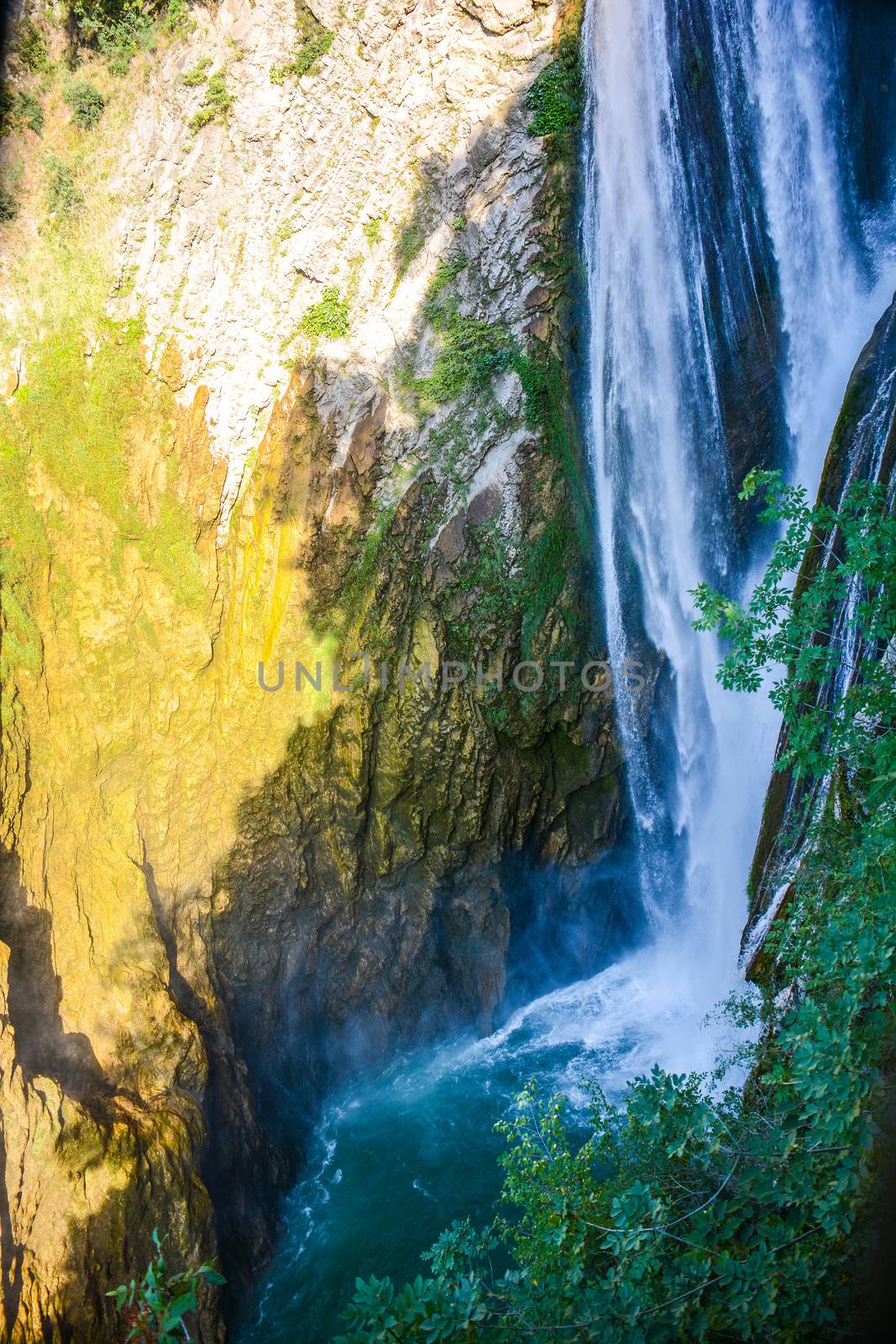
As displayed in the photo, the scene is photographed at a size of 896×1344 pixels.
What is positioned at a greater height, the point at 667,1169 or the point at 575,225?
the point at 575,225

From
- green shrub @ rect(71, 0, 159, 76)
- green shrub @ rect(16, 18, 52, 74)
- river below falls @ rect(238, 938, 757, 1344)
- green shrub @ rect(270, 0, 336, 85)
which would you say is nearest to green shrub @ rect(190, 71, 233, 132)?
green shrub @ rect(270, 0, 336, 85)

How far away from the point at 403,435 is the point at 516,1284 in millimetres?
10972

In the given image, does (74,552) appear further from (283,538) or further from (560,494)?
(560,494)

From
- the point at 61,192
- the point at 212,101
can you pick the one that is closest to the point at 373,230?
the point at 212,101

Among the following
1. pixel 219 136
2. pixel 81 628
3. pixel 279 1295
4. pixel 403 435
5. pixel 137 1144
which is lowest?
pixel 279 1295

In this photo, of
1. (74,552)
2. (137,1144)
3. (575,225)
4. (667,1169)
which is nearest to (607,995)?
(137,1144)

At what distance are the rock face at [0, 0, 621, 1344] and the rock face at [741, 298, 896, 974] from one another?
409 centimetres

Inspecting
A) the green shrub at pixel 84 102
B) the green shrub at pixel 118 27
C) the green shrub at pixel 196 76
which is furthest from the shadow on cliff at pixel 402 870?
the green shrub at pixel 84 102

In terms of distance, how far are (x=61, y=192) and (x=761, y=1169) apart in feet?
45.6

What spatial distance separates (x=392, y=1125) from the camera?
12.5 meters

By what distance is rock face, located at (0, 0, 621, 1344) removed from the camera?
11117 millimetres

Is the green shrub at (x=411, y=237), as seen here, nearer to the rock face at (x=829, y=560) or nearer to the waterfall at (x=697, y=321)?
the waterfall at (x=697, y=321)

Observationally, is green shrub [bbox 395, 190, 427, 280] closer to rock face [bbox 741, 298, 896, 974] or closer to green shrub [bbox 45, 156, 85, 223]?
green shrub [bbox 45, 156, 85, 223]

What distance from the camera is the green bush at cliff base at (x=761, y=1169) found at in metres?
4.32
